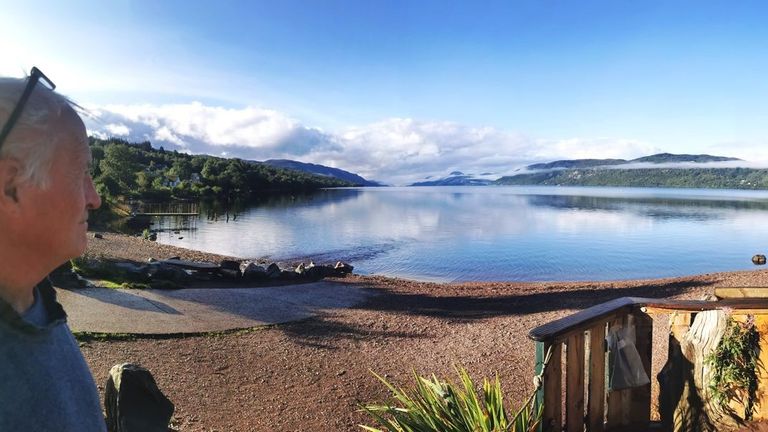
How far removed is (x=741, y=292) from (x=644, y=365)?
100cm

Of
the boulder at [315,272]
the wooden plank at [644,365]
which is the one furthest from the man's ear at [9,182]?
the boulder at [315,272]

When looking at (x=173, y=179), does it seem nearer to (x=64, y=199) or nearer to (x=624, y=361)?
(x=624, y=361)

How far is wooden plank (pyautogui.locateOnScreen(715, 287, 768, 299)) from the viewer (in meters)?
3.99

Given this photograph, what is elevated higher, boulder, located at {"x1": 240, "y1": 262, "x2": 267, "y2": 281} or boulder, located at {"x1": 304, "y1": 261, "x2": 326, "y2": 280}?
boulder, located at {"x1": 240, "y1": 262, "x2": 267, "y2": 281}

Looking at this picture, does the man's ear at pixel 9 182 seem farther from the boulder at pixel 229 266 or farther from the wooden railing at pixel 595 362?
the boulder at pixel 229 266

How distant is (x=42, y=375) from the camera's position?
891mm

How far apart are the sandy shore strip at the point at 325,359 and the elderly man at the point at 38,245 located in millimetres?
5077

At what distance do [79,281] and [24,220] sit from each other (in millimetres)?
12645

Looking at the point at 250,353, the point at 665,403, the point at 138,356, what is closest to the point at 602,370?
the point at 665,403

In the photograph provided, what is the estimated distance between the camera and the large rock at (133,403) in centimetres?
303

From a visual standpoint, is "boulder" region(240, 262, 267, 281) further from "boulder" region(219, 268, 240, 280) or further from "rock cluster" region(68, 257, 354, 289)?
"boulder" region(219, 268, 240, 280)

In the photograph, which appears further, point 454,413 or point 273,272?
point 273,272

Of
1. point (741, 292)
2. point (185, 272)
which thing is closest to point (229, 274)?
point (185, 272)

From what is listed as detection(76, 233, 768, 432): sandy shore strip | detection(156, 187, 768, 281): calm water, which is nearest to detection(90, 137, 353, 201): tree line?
detection(156, 187, 768, 281): calm water
